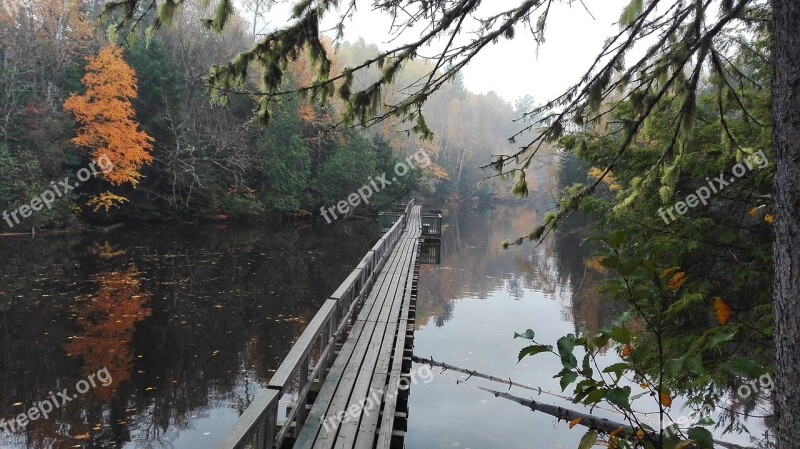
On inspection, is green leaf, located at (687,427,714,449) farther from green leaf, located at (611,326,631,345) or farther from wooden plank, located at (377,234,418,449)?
wooden plank, located at (377,234,418,449)

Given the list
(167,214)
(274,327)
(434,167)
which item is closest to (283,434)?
(274,327)

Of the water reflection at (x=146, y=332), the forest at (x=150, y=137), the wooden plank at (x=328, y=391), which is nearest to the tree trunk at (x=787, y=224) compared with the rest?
the wooden plank at (x=328, y=391)

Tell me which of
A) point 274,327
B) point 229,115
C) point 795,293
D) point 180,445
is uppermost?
point 229,115

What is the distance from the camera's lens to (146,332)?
32.3ft

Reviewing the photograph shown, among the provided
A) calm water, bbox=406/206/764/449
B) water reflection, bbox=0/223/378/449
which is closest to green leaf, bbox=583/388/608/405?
calm water, bbox=406/206/764/449

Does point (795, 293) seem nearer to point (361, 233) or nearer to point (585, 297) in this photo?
point (585, 297)

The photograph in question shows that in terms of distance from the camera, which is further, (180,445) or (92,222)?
(92,222)

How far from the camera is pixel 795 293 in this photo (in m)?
2.05

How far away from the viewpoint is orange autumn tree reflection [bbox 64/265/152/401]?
319 inches

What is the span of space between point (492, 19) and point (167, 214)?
2969cm

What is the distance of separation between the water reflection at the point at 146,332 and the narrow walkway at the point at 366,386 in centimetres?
174

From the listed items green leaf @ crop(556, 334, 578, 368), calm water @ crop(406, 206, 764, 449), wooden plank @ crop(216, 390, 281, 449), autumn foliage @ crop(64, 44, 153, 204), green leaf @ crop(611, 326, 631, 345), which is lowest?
calm water @ crop(406, 206, 764, 449)

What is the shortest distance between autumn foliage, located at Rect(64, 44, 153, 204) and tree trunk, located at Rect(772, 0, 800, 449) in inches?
1033

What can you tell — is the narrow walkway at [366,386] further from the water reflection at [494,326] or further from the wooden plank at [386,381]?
the water reflection at [494,326]
